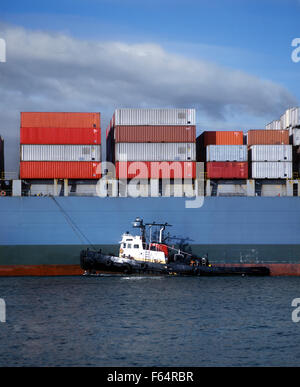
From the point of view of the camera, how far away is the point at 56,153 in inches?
1567

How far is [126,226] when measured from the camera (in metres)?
39.8

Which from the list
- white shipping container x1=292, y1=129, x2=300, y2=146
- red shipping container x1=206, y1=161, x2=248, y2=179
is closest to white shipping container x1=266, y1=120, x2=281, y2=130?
white shipping container x1=292, y1=129, x2=300, y2=146

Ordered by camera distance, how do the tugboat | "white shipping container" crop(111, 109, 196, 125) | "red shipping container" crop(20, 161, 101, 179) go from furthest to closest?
"white shipping container" crop(111, 109, 196, 125) → "red shipping container" crop(20, 161, 101, 179) → the tugboat

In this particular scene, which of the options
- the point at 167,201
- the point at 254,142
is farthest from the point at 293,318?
the point at 254,142

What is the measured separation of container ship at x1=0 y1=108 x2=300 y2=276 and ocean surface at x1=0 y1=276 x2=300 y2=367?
3.33 meters

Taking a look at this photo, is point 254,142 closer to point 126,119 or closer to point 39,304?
point 126,119

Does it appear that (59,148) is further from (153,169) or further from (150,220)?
(150,220)

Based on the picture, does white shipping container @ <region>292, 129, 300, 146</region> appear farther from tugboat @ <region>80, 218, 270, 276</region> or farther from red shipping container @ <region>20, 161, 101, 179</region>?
red shipping container @ <region>20, 161, 101, 179</region>

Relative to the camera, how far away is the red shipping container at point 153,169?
40.0 metres

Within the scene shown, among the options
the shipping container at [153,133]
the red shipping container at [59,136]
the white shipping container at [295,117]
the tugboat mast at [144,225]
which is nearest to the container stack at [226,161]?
the shipping container at [153,133]

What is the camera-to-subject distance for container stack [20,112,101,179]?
130 feet

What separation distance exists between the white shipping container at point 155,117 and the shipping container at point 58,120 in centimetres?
165

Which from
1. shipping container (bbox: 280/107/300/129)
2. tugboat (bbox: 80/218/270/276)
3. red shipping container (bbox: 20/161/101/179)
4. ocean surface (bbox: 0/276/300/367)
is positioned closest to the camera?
ocean surface (bbox: 0/276/300/367)

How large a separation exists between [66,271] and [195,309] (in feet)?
45.8
